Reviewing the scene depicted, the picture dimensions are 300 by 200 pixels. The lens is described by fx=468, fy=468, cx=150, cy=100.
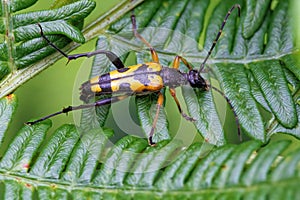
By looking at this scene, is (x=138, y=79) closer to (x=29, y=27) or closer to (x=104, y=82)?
(x=104, y=82)

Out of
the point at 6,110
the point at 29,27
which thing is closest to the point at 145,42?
the point at 29,27

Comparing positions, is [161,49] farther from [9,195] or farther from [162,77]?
[9,195]

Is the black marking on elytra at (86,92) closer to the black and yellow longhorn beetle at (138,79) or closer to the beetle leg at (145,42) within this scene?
the black and yellow longhorn beetle at (138,79)

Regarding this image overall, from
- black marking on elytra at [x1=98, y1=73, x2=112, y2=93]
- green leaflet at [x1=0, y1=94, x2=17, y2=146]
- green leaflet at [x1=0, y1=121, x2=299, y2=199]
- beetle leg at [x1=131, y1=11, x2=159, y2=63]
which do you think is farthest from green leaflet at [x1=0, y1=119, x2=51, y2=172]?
beetle leg at [x1=131, y1=11, x2=159, y2=63]

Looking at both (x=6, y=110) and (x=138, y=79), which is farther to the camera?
(x=138, y=79)

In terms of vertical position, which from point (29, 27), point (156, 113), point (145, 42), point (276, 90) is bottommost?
point (156, 113)

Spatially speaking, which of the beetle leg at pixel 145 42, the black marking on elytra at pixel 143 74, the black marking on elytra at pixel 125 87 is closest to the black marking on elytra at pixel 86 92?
the black marking on elytra at pixel 125 87

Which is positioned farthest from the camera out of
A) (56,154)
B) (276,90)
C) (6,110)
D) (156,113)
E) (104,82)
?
(104,82)

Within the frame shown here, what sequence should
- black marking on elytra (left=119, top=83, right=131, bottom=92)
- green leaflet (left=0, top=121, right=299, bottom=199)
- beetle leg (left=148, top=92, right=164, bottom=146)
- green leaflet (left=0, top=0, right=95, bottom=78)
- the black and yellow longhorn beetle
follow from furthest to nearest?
1. black marking on elytra (left=119, top=83, right=131, bottom=92)
2. the black and yellow longhorn beetle
3. green leaflet (left=0, top=0, right=95, bottom=78)
4. beetle leg (left=148, top=92, right=164, bottom=146)
5. green leaflet (left=0, top=121, right=299, bottom=199)

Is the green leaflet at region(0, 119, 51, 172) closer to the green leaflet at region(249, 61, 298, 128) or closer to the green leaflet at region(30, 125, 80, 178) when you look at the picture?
the green leaflet at region(30, 125, 80, 178)

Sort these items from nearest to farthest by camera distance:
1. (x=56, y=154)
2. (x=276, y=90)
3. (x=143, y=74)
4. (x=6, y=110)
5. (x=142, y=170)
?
(x=142, y=170) → (x=56, y=154) → (x=6, y=110) → (x=276, y=90) → (x=143, y=74)
